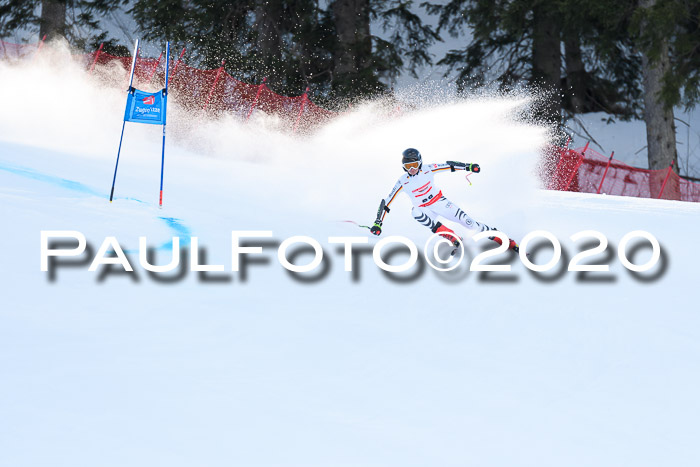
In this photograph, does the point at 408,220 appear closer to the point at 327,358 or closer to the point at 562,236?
the point at 562,236

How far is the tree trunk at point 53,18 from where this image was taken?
27250mm

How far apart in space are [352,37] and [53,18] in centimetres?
1118

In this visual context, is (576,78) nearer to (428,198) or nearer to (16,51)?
(16,51)

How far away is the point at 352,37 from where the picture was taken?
2645cm

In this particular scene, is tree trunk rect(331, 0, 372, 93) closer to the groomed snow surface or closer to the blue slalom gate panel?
the groomed snow surface

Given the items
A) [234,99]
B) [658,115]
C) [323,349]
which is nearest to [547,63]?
[658,115]

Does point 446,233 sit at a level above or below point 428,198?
below

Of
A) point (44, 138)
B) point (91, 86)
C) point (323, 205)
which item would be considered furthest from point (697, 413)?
point (91, 86)

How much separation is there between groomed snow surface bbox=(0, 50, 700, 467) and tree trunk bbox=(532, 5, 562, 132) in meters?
15.8

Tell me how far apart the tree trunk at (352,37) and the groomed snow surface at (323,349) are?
52.3 feet

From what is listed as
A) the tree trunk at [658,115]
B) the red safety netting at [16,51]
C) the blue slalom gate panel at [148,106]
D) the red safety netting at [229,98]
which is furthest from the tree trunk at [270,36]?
the blue slalom gate panel at [148,106]

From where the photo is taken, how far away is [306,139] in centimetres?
1866

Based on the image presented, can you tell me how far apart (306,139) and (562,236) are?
973 centimetres

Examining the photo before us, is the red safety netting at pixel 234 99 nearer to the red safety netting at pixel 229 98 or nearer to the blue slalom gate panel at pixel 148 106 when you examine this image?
the red safety netting at pixel 229 98
